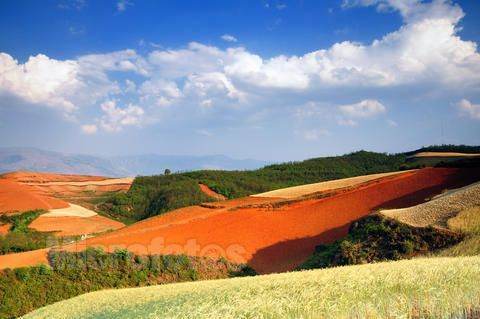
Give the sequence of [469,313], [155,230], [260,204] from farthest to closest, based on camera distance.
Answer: [260,204], [155,230], [469,313]

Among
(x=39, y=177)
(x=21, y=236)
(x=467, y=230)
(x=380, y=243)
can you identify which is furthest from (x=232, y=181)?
(x=467, y=230)

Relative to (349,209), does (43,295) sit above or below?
below

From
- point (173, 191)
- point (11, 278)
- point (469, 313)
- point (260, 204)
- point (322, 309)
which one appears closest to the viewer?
point (469, 313)

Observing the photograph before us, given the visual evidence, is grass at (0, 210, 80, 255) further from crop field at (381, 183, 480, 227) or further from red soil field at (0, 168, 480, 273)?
crop field at (381, 183, 480, 227)

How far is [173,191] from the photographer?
2350 inches

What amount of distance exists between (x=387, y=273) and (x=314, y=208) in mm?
23338

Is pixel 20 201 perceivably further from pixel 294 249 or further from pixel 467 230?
pixel 467 230

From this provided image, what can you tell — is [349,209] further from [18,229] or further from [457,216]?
[18,229]

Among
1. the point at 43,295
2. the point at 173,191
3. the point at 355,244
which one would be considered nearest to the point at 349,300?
the point at 355,244

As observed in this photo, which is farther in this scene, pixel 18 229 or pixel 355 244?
pixel 18 229

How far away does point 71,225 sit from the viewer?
144 ft

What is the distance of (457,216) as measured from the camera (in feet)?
68.3

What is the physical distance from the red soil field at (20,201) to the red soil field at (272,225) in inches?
808

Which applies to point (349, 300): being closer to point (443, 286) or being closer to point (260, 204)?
point (443, 286)
